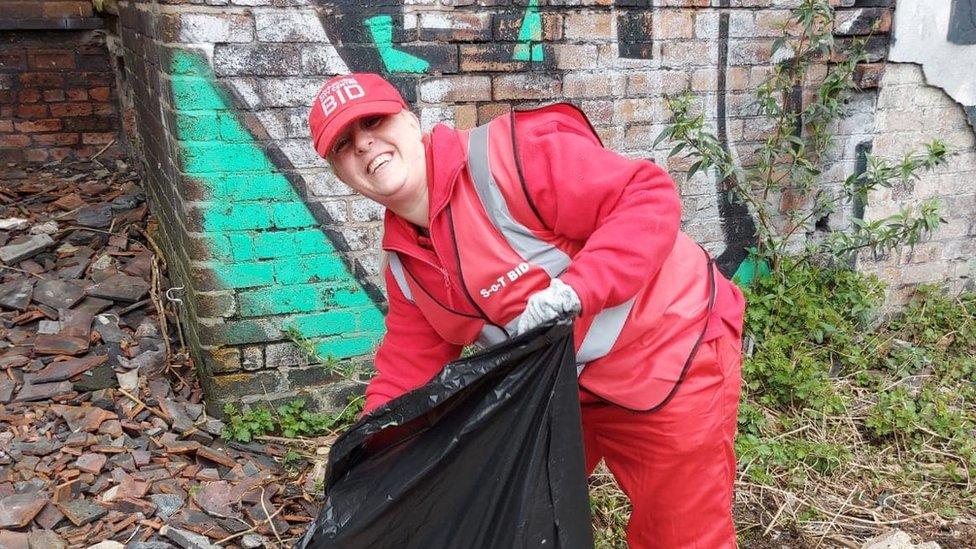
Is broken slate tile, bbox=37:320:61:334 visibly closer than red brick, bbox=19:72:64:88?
Yes

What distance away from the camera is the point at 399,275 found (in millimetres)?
1914

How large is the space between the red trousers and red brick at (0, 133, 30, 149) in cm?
473

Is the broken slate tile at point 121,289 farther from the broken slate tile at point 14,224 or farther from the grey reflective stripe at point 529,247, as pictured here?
the grey reflective stripe at point 529,247

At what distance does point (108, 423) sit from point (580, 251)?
89.3 inches

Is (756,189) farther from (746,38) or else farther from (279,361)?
(279,361)

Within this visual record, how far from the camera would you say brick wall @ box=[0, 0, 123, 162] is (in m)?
4.92

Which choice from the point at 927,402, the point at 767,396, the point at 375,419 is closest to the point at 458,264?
the point at 375,419

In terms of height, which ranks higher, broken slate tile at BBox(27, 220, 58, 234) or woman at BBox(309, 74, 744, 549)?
woman at BBox(309, 74, 744, 549)

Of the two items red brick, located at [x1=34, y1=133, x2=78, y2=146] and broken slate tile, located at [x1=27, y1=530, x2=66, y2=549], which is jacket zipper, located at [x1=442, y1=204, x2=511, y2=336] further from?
red brick, located at [x1=34, y1=133, x2=78, y2=146]

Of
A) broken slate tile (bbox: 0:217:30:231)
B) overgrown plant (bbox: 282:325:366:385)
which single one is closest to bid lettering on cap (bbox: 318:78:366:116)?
overgrown plant (bbox: 282:325:366:385)

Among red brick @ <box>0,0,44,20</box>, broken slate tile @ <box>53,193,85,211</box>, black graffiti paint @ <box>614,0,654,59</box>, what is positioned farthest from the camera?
red brick @ <box>0,0,44,20</box>

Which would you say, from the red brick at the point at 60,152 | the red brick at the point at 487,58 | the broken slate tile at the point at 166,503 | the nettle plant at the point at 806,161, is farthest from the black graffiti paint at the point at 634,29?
the red brick at the point at 60,152

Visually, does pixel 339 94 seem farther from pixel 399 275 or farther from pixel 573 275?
pixel 573 275

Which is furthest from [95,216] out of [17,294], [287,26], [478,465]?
[478,465]
